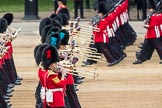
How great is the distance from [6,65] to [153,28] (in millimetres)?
4127

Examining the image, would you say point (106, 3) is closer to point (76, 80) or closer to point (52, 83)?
point (76, 80)

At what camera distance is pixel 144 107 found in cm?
1512

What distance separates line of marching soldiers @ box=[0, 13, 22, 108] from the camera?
15993 millimetres

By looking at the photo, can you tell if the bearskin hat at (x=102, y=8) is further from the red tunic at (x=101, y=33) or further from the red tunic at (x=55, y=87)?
the red tunic at (x=55, y=87)

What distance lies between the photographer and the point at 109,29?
2047 cm

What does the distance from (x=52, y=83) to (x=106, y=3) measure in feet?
28.6

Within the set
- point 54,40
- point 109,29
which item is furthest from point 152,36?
point 54,40

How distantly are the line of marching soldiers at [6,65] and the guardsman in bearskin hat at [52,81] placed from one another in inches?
120

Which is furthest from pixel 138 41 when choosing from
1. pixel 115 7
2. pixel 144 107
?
pixel 144 107

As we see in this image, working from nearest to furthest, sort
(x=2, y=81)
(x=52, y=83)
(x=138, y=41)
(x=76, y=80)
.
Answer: (x=52, y=83)
(x=2, y=81)
(x=76, y=80)
(x=138, y=41)

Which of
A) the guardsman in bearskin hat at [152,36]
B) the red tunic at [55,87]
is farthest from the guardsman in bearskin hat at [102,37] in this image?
the red tunic at [55,87]

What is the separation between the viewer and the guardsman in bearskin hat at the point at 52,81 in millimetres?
12047

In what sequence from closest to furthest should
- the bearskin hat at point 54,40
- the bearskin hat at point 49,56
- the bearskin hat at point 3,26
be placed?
the bearskin hat at point 49,56, the bearskin hat at point 54,40, the bearskin hat at point 3,26

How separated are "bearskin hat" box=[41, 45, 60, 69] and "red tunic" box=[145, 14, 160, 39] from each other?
25.3ft
